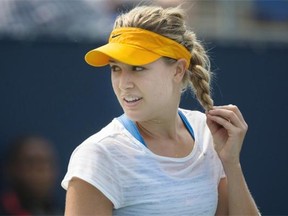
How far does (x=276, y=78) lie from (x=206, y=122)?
10.7 feet

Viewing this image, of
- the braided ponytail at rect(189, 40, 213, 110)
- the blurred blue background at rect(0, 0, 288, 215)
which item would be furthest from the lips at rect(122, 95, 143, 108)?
the blurred blue background at rect(0, 0, 288, 215)

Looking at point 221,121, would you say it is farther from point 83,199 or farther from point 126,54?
point 83,199

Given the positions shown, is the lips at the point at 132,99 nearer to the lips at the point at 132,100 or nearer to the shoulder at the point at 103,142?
the lips at the point at 132,100

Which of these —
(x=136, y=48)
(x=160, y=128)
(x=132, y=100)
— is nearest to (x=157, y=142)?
(x=160, y=128)

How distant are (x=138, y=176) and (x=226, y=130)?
1.28 feet

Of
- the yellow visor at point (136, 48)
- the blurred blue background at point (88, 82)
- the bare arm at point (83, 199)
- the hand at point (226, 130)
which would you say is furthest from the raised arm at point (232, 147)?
the blurred blue background at point (88, 82)

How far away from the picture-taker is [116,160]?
9.13 ft

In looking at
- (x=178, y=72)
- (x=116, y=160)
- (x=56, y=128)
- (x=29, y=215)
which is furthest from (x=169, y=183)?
(x=56, y=128)

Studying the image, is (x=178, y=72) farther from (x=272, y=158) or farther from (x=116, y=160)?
(x=272, y=158)

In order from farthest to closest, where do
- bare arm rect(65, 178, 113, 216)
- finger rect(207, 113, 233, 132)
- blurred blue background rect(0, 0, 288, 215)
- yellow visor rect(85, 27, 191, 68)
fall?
blurred blue background rect(0, 0, 288, 215) → finger rect(207, 113, 233, 132) → yellow visor rect(85, 27, 191, 68) → bare arm rect(65, 178, 113, 216)

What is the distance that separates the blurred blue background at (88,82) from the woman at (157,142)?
262 centimetres

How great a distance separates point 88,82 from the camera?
5.96 metres

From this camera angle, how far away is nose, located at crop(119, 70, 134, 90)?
2852 millimetres

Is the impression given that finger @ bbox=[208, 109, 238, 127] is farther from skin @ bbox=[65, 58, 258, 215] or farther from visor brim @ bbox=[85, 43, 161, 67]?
visor brim @ bbox=[85, 43, 161, 67]
